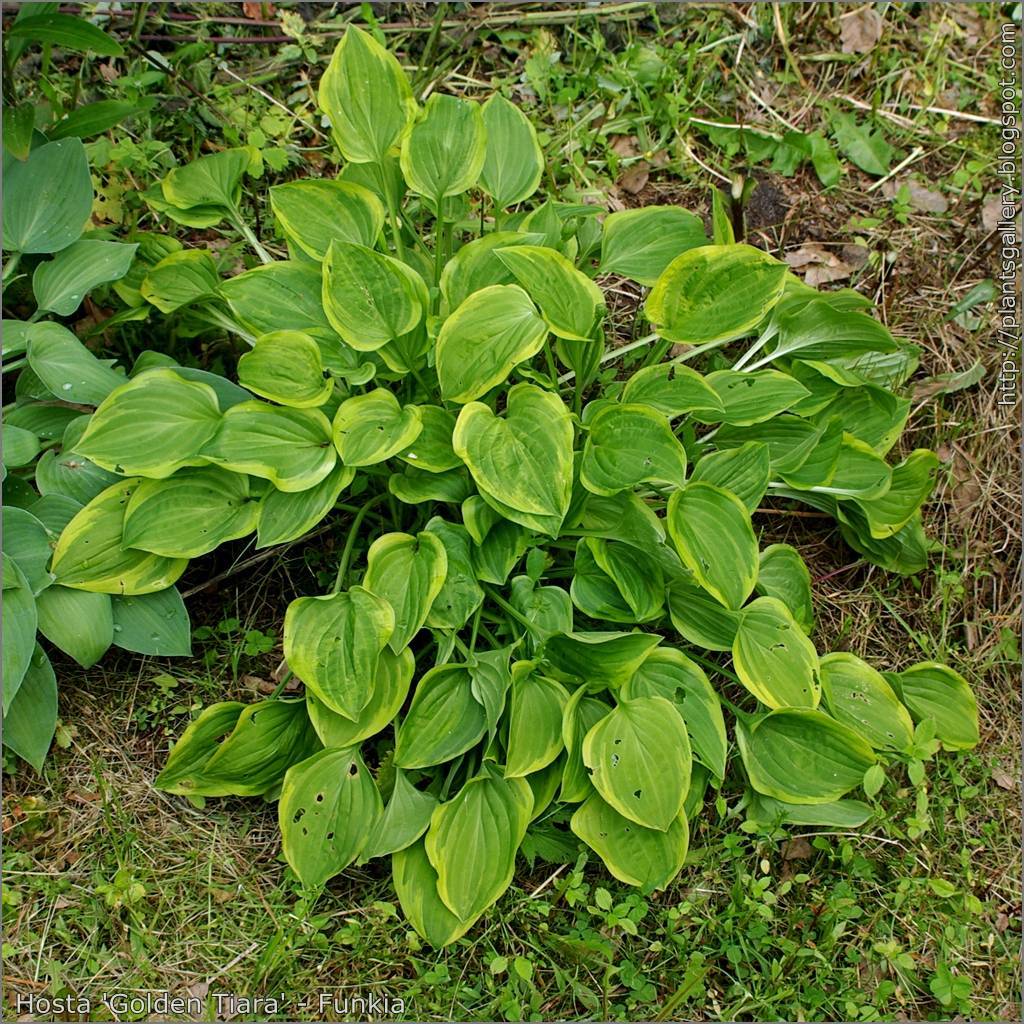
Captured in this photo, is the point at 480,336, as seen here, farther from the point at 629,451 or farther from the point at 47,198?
the point at 47,198

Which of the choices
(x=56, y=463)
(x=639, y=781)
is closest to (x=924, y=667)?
(x=639, y=781)

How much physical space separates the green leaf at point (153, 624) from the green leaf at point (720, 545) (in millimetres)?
1144

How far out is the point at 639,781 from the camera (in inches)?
83.5

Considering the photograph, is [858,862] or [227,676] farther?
[227,676]

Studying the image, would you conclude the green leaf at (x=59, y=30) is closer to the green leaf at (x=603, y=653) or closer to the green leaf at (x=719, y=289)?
the green leaf at (x=719, y=289)

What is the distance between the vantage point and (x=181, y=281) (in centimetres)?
250

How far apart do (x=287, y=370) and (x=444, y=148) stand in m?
0.66

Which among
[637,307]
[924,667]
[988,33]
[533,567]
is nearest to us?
[533,567]

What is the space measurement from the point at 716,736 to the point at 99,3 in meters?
2.76

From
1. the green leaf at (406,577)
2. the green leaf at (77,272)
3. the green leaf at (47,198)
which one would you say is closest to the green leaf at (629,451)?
the green leaf at (406,577)

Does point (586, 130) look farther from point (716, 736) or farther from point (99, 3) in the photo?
point (716, 736)

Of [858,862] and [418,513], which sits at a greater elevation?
[418,513]

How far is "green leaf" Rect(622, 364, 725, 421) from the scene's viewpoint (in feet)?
7.25

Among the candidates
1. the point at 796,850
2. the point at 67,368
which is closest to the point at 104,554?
the point at 67,368
